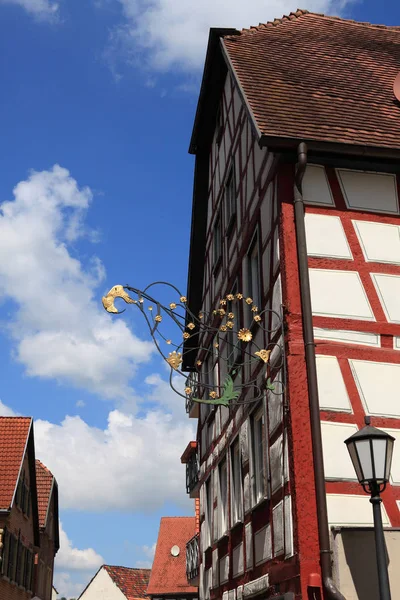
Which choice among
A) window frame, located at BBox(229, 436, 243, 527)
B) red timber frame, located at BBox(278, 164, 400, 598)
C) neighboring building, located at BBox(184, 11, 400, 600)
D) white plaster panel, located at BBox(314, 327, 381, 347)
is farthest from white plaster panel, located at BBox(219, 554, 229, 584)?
white plaster panel, located at BBox(314, 327, 381, 347)

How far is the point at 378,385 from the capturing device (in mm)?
9031

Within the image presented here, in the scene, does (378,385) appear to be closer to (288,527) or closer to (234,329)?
(288,527)

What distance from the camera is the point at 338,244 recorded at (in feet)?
31.8

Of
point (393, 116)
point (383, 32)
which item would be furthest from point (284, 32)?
point (393, 116)

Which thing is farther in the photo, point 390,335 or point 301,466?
point 390,335

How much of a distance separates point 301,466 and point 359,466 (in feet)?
4.99

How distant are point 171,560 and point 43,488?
10782 mm

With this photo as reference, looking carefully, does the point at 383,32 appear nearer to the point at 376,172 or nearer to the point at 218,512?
the point at 376,172

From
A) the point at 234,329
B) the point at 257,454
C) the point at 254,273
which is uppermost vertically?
the point at 254,273

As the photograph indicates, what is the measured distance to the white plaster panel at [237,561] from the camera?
11354 mm

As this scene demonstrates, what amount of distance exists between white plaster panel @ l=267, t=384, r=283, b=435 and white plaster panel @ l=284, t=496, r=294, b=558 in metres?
0.99

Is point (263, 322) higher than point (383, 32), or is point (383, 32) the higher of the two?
point (383, 32)

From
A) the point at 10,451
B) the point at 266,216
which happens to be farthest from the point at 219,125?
the point at 10,451

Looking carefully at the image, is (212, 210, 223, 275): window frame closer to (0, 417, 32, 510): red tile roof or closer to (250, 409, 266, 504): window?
(250, 409, 266, 504): window
